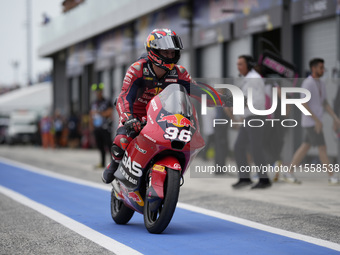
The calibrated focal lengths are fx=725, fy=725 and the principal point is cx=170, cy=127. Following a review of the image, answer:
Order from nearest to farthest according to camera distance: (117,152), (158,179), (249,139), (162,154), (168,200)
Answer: (168,200)
(158,179)
(162,154)
(117,152)
(249,139)

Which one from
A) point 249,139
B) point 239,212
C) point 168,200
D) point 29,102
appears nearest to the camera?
point 168,200

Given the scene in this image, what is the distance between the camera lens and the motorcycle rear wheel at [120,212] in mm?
6889

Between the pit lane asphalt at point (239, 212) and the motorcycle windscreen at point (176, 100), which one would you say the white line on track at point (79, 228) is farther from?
the motorcycle windscreen at point (176, 100)

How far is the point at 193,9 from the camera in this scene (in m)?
22.2

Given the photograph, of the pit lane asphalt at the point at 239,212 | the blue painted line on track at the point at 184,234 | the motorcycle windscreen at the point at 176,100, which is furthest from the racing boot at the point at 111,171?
the motorcycle windscreen at the point at 176,100

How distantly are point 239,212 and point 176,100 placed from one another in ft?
7.79

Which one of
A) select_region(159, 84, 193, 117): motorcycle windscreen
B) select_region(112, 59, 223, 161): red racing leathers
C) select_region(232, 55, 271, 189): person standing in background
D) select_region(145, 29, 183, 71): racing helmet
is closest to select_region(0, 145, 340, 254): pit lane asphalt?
select_region(232, 55, 271, 189): person standing in background

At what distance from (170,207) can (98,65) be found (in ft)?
92.4

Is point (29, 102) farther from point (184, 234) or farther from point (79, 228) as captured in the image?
point (184, 234)

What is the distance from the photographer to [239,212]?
26.0 feet

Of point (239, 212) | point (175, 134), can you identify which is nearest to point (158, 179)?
point (175, 134)

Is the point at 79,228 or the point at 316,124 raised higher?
the point at 316,124

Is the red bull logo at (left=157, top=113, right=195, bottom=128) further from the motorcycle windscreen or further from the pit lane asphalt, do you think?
the pit lane asphalt

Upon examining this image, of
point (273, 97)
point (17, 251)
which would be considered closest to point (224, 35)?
point (273, 97)
